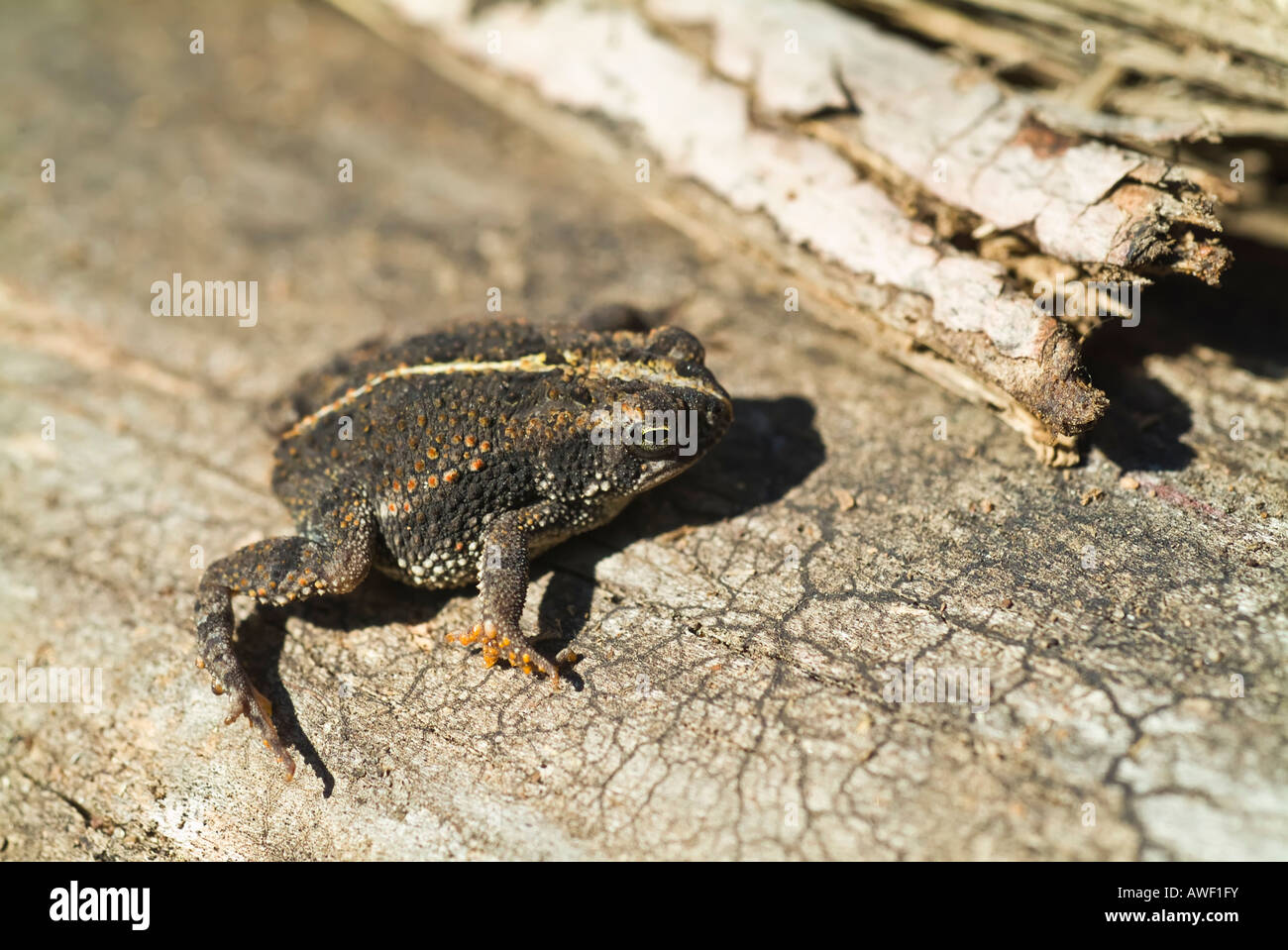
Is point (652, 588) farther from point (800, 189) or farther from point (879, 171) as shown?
point (879, 171)

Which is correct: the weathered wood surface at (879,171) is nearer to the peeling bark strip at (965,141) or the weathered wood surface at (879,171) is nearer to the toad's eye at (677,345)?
the peeling bark strip at (965,141)

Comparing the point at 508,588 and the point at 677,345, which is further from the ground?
the point at 677,345

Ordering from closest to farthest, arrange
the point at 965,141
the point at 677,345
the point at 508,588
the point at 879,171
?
the point at 508,588 < the point at 677,345 < the point at 965,141 < the point at 879,171

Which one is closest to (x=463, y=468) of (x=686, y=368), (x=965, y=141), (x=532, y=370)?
(x=532, y=370)

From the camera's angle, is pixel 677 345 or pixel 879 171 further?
pixel 879 171

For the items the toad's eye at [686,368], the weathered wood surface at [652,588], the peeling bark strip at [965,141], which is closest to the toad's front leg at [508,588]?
the weathered wood surface at [652,588]
